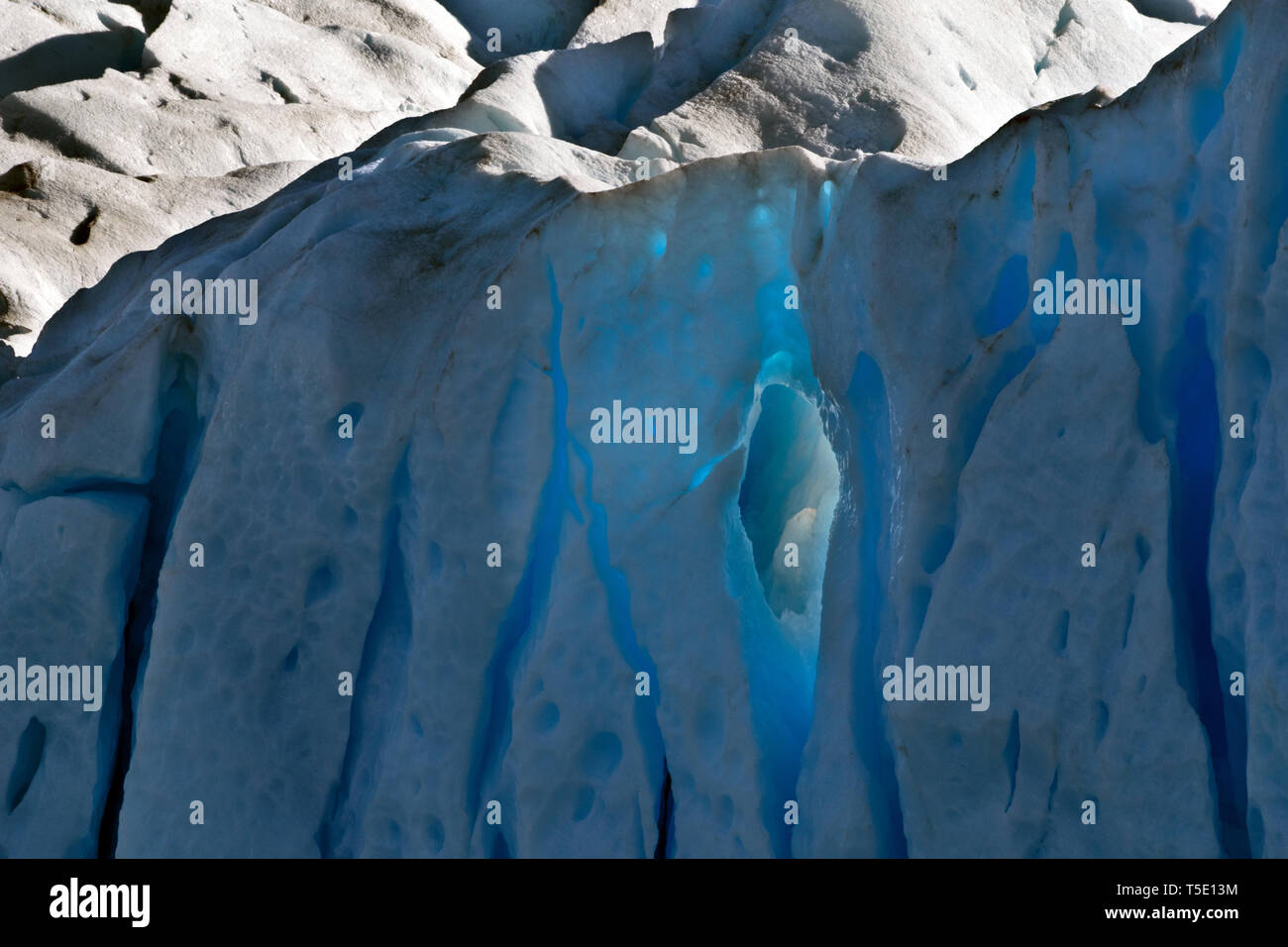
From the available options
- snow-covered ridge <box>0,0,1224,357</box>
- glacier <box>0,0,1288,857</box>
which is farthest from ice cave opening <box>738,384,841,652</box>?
snow-covered ridge <box>0,0,1224,357</box>

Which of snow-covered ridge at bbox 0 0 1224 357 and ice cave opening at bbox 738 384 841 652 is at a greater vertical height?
snow-covered ridge at bbox 0 0 1224 357

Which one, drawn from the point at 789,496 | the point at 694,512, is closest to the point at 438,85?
the point at 789,496

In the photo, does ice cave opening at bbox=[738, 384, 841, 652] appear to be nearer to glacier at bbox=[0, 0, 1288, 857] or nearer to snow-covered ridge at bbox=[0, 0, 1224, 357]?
glacier at bbox=[0, 0, 1288, 857]

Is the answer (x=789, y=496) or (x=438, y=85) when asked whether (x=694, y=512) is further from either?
(x=438, y=85)

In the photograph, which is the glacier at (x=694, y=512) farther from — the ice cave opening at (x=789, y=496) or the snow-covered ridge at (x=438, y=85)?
the snow-covered ridge at (x=438, y=85)

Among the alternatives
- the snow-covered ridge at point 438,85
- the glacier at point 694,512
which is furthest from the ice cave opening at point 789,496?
the snow-covered ridge at point 438,85

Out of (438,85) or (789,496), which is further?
(438,85)

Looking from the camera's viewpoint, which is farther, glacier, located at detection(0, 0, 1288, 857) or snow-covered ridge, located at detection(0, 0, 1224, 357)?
snow-covered ridge, located at detection(0, 0, 1224, 357)
